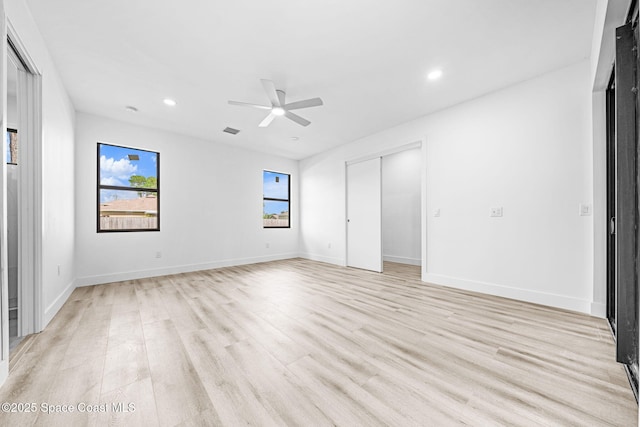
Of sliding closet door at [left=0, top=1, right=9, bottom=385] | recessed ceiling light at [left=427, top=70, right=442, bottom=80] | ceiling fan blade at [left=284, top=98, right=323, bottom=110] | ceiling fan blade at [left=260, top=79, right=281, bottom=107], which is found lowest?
sliding closet door at [left=0, top=1, right=9, bottom=385]

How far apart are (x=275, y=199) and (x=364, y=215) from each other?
2430 mm

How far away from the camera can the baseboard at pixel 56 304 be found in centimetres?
245

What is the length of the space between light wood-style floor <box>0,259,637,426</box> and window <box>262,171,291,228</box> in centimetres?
341

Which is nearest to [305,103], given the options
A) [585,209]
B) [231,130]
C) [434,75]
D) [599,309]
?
[434,75]

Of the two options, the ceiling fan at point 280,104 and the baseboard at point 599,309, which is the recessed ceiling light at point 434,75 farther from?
the baseboard at point 599,309

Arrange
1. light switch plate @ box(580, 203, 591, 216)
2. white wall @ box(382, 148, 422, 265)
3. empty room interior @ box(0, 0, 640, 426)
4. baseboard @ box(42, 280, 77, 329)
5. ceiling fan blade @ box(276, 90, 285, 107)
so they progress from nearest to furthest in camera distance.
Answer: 1. empty room interior @ box(0, 0, 640, 426)
2. baseboard @ box(42, 280, 77, 329)
3. light switch plate @ box(580, 203, 591, 216)
4. ceiling fan blade @ box(276, 90, 285, 107)
5. white wall @ box(382, 148, 422, 265)

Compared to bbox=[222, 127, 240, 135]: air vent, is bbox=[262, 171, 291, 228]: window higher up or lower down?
lower down

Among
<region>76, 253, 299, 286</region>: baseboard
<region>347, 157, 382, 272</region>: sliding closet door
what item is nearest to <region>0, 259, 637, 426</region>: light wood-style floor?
<region>76, 253, 299, 286</region>: baseboard

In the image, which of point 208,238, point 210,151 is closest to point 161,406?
point 208,238

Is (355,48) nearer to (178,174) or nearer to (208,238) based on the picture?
(178,174)

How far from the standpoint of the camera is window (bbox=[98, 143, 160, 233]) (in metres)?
4.23

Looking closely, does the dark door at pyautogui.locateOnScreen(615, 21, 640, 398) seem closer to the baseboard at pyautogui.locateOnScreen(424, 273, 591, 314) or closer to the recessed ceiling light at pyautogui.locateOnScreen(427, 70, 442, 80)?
the baseboard at pyautogui.locateOnScreen(424, 273, 591, 314)

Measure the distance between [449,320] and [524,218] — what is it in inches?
65.1

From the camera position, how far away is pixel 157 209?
4.69 m
